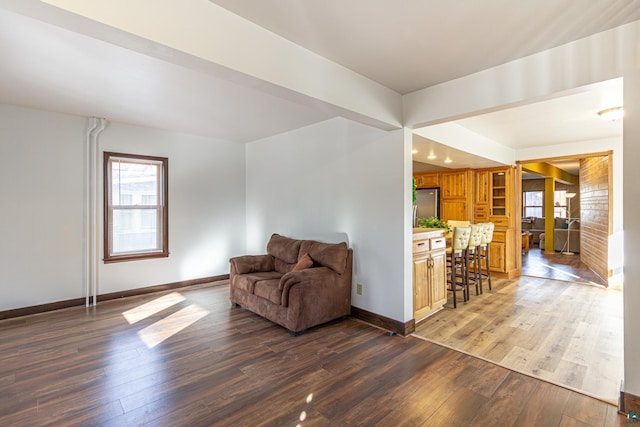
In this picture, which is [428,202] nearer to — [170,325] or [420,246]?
[420,246]

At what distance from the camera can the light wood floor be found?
258 cm

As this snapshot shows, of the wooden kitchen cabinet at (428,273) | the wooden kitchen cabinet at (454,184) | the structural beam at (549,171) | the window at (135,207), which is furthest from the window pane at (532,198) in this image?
the window at (135,207)

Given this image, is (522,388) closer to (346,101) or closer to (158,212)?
(346,101)

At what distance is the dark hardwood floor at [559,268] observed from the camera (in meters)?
5.86

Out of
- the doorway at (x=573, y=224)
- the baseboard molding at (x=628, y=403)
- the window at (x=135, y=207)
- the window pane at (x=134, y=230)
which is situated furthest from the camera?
the doorway at (x=573, y=224)

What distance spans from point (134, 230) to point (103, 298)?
3.39 ft

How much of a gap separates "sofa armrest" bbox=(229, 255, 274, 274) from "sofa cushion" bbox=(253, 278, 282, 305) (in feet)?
1.85

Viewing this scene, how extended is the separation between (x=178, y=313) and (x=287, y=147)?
278cm

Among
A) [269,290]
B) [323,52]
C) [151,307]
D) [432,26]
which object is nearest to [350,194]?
[269,290]

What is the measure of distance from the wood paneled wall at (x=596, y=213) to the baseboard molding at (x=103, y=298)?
6.71 meters

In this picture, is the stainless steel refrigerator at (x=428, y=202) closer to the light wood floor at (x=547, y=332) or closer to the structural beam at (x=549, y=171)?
the structural beam at (x=549, y=171)

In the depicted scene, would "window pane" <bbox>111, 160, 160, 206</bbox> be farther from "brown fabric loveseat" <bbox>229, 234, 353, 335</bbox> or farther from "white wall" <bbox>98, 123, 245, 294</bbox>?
"brown fabric loveseat" <bbox>229, 234, 353, 335</bbox>

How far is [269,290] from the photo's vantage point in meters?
3.54

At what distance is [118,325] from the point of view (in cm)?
358
